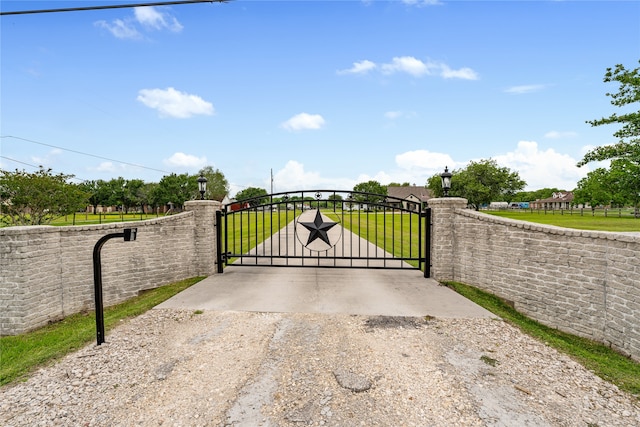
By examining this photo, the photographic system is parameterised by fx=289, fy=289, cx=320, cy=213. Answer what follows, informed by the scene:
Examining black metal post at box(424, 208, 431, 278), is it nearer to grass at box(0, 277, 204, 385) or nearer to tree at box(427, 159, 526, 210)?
grass at box(0, 277, 204, 385)

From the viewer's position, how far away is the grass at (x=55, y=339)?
3.61 m

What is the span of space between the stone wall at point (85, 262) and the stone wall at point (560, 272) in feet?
21.0

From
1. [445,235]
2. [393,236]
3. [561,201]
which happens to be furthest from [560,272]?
[561,201]

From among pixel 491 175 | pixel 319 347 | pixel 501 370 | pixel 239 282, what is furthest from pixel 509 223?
pixel 491 175

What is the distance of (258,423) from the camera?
2.54 m

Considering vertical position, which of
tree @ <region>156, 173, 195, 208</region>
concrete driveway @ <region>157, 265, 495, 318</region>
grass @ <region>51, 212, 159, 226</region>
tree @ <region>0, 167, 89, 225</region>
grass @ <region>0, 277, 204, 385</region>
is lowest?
grass @ <region>0, 277, 204, 385</region>

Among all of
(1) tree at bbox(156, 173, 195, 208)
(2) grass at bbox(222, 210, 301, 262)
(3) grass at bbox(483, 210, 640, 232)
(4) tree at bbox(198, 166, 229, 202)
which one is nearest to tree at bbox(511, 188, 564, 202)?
(3) grass at bbox(483, 210, 640, 232)

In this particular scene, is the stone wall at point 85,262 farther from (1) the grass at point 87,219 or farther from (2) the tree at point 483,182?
(2) the tree at point 483,182

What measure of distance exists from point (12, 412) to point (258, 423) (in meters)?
2.43

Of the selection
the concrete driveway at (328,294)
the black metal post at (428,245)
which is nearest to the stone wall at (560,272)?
the black metal post at (428,245)

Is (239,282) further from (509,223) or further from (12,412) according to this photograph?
(509,223)

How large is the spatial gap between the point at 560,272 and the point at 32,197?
21.8 metres

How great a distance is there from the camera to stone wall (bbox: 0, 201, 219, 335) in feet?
16.3

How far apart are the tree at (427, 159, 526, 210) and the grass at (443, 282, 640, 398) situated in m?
41.8
